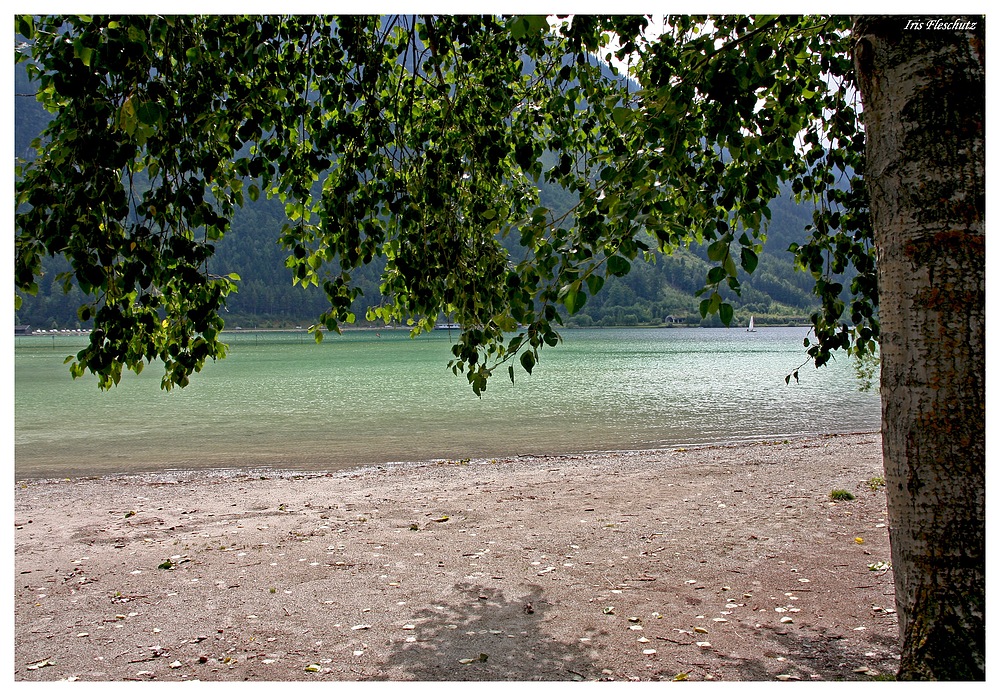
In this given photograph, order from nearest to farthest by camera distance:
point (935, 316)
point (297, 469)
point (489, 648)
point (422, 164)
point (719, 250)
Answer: point (719, 250), point (935, 316), point (489, 648), point (422, 164), point (297, 469)

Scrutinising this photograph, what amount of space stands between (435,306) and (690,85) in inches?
110

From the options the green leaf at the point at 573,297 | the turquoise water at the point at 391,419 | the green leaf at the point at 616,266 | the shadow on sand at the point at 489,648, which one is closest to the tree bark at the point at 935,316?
the green leaf at the point at 616,266

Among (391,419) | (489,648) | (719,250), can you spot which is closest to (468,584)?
(489,648)

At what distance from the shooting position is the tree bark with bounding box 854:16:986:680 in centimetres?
311

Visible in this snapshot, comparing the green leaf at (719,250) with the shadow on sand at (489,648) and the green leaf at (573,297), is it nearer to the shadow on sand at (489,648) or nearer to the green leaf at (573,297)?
the green leaf at (573,297)

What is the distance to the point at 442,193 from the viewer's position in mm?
5574

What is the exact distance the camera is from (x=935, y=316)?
313 centimetres

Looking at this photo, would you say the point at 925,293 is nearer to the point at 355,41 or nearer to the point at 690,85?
the point at 690,85

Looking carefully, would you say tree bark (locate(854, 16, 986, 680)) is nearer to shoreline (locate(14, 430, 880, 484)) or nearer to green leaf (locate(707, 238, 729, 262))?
green leaf (locate(707, 238, 729, 262))

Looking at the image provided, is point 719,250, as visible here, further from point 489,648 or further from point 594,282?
point 489,648

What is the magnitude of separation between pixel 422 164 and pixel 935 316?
12.9ft

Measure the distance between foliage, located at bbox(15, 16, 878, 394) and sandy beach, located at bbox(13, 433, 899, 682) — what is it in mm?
2072

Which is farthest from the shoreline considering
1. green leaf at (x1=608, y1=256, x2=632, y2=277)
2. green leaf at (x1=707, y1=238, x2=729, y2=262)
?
green leaf at (x1=707, y1=238, x2=729, y2=262)

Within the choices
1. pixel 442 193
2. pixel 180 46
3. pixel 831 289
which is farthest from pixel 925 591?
pixel 180 46
